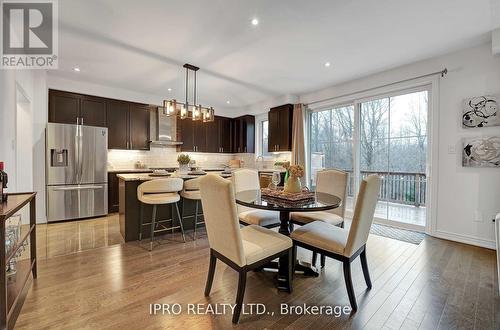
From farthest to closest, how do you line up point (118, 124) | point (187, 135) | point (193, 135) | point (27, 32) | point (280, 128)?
point (193, 135), point (187, 135), point (280, 128), point (118, 124), point (27, 32)

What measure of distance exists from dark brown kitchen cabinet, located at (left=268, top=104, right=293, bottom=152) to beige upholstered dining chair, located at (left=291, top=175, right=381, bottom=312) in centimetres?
349

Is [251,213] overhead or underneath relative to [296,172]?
underneath

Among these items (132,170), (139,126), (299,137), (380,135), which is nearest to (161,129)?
(139,126)

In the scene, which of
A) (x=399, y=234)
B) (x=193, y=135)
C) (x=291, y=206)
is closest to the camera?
(x=291, y=206)

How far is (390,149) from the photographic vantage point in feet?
13.0

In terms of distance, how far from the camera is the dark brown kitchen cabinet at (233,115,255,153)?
6.50m

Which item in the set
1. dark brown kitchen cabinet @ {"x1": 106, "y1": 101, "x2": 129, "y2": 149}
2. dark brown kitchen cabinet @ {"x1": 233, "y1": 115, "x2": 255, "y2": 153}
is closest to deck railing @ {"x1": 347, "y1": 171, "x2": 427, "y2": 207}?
dark brown kitchen cabinet @ {"x1": 233, "y1": 115, "x2": 255, "y2": 153}

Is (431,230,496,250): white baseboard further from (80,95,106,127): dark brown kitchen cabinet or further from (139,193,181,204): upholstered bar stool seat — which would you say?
(80,95,106,127): dark brown kitchen cabinet

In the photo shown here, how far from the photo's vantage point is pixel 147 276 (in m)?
2.17

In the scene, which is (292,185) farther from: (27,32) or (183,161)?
(27,32)

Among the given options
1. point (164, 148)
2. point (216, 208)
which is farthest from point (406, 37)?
point (164, 148)

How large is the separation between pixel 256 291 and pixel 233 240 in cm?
72

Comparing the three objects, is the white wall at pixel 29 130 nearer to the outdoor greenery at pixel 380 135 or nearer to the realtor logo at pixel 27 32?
the realtor logo at pixel 27 32

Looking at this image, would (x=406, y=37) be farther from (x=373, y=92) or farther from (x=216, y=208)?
(x=216, y=208)
